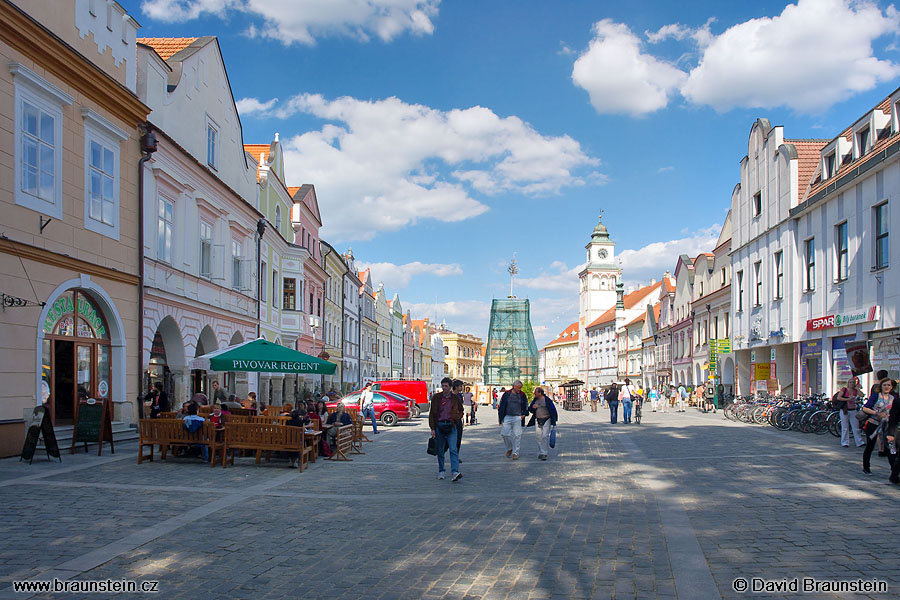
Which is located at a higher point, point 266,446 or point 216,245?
point 216,245

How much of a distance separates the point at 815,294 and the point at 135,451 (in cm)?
2451

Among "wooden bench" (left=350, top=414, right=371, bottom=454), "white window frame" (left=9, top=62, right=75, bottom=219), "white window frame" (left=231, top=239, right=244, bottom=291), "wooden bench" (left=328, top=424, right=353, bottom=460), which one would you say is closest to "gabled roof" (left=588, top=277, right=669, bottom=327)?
"white window frame" (left=231, top=239, right=244, bottom=291)

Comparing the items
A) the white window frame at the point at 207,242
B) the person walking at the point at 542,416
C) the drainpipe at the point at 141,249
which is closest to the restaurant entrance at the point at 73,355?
the drainpipe at the point at 141,249

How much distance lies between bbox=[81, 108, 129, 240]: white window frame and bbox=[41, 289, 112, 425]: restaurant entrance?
1585 mm

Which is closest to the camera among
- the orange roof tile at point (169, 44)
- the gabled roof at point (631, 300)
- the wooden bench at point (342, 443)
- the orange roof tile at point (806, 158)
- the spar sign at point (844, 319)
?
the wooden bench at point (342, 443)

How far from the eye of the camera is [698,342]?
52562mm

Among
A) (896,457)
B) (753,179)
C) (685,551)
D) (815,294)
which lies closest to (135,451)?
(685,551)

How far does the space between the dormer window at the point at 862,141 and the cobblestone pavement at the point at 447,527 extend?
1500cm

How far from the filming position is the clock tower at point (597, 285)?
395ft

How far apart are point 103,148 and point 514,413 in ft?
35.8

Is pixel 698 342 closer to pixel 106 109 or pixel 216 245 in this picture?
pixel 216 245

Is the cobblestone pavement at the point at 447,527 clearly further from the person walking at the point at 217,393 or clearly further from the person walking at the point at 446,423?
the person walking at the point at 217,393

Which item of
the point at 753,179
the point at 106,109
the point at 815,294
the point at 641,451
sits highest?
the point at 753,179

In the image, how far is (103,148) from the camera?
16.3m
